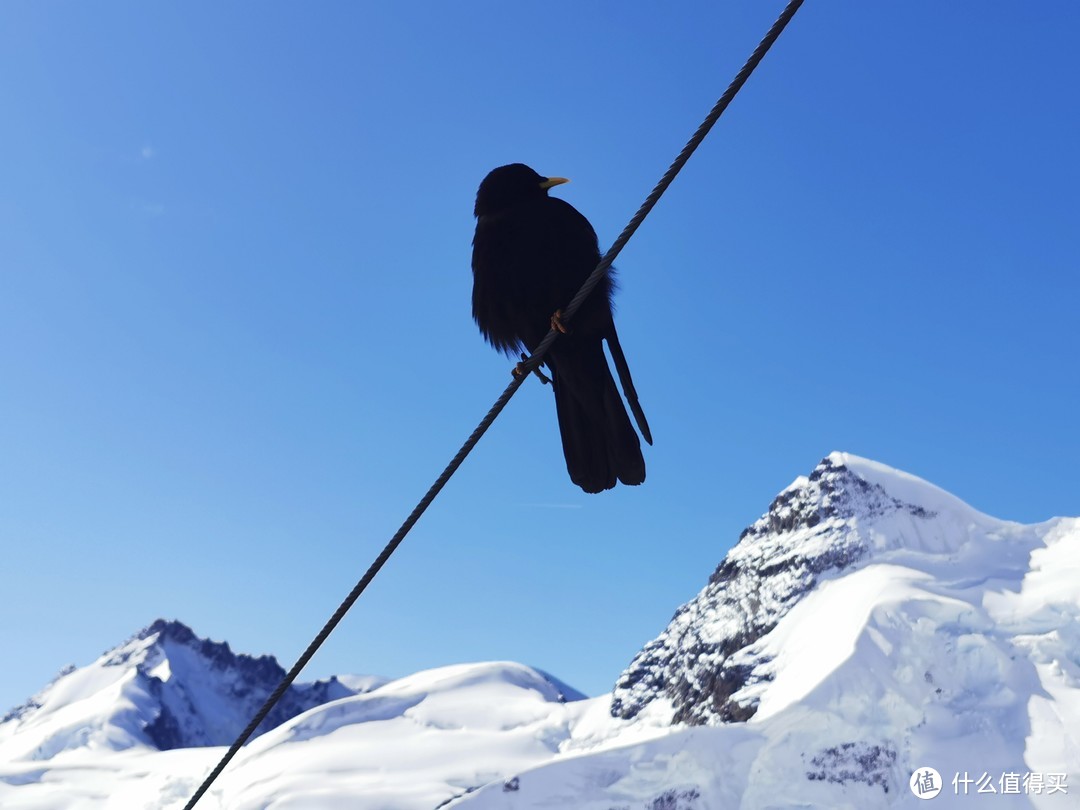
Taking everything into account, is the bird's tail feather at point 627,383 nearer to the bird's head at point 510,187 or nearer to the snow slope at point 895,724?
the bird's head at point 510,187

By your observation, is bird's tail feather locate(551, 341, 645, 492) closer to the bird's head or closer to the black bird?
the black bird

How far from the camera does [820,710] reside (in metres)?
138

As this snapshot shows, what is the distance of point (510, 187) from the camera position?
25.4ft

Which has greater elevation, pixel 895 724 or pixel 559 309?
pixel 895 724

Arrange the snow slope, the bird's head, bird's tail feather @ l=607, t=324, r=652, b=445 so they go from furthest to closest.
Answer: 1. the snow slope
2. the bird's head
3. bird's tail feather @ l=607, t=324, r=652, b=445

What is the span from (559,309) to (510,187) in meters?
1.35

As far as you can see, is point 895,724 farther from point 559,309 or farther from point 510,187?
point 559,309

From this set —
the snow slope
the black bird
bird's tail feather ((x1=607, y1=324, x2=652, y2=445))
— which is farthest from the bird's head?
the snow slope

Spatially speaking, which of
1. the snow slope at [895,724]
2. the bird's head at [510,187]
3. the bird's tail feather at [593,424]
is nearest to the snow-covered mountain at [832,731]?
the snow slope at [895,724]

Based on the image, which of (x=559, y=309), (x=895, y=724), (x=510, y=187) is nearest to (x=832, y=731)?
(x=895, y=724)

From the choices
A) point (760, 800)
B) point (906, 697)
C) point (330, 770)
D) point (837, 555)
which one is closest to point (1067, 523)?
point (837, 555)

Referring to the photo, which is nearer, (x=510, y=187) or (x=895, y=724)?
(x=510, y=187)

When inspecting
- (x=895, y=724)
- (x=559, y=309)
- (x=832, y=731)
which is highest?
(x=895, y=724)

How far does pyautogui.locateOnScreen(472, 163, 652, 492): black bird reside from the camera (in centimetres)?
614
